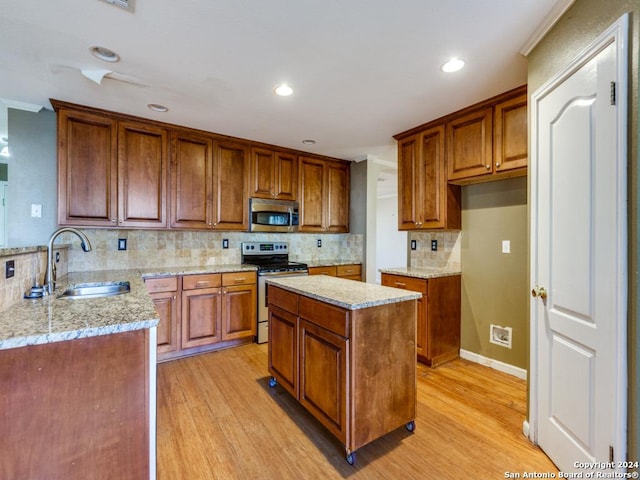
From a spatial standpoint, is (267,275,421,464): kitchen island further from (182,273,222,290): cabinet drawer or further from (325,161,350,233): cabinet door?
(325,161,350,233): cabinet door

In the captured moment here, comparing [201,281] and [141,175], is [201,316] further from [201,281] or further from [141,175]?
[141,175]

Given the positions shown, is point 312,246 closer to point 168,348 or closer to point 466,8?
point 168,348

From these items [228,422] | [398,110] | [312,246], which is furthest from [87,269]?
[398,110]

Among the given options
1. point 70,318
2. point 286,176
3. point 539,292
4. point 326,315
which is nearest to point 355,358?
point 326,315

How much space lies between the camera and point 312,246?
4.59m

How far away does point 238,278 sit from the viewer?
130 inches

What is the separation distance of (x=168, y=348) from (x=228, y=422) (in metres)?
1.31

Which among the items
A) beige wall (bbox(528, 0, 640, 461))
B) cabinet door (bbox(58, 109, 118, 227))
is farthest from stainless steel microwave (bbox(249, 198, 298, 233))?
beige wall (bbox(528, 0, 640, 461))

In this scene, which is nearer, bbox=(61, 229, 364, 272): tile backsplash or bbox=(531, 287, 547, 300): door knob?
bbox=(531, 287, 547, 300): door knob

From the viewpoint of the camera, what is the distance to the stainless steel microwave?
144 inches

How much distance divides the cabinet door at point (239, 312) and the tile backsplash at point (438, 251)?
1.97 meters

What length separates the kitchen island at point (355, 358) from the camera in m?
1.59

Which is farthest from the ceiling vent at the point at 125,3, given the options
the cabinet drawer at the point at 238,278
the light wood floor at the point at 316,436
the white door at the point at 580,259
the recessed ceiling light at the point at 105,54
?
the light wood floor at the point at 316,436

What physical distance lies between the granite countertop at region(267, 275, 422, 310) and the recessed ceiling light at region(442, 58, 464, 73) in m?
1.56
